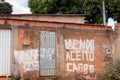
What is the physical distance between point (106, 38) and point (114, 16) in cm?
1844

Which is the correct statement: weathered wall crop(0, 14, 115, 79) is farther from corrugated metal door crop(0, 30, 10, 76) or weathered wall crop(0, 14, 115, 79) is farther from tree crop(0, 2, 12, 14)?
tree crop(0, 2, 12, 14)

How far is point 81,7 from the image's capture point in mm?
38125

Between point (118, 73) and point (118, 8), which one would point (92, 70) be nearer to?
point (118, 73)

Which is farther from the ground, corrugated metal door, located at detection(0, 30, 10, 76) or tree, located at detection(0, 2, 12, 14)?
tree, located at detection(0, 2, 12, 14)

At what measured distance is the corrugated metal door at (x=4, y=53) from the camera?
16.0m

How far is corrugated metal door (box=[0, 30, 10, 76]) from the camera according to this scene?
52.4 ft

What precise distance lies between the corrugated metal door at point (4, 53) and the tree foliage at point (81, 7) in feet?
68.7

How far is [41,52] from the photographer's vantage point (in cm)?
1670

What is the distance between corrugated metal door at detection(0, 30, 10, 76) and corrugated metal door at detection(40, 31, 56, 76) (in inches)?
68.4

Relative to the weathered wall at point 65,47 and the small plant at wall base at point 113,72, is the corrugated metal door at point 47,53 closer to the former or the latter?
the weathered wall at point 65,47

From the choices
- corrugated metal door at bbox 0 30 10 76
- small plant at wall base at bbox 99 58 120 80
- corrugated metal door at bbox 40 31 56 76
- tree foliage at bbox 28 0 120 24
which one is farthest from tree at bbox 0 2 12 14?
small plant at wall base at bbox 99 58 120 80

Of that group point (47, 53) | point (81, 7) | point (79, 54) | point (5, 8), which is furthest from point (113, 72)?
point (5, 8)

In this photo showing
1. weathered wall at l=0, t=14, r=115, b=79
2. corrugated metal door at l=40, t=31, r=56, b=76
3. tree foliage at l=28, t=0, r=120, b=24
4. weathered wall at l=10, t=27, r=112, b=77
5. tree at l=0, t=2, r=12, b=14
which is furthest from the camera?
tree at l=0, t=2, r=12, b=14

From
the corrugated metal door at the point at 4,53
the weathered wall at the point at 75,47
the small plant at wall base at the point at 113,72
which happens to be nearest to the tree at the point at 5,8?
the weathered wall at the point at 75,47
